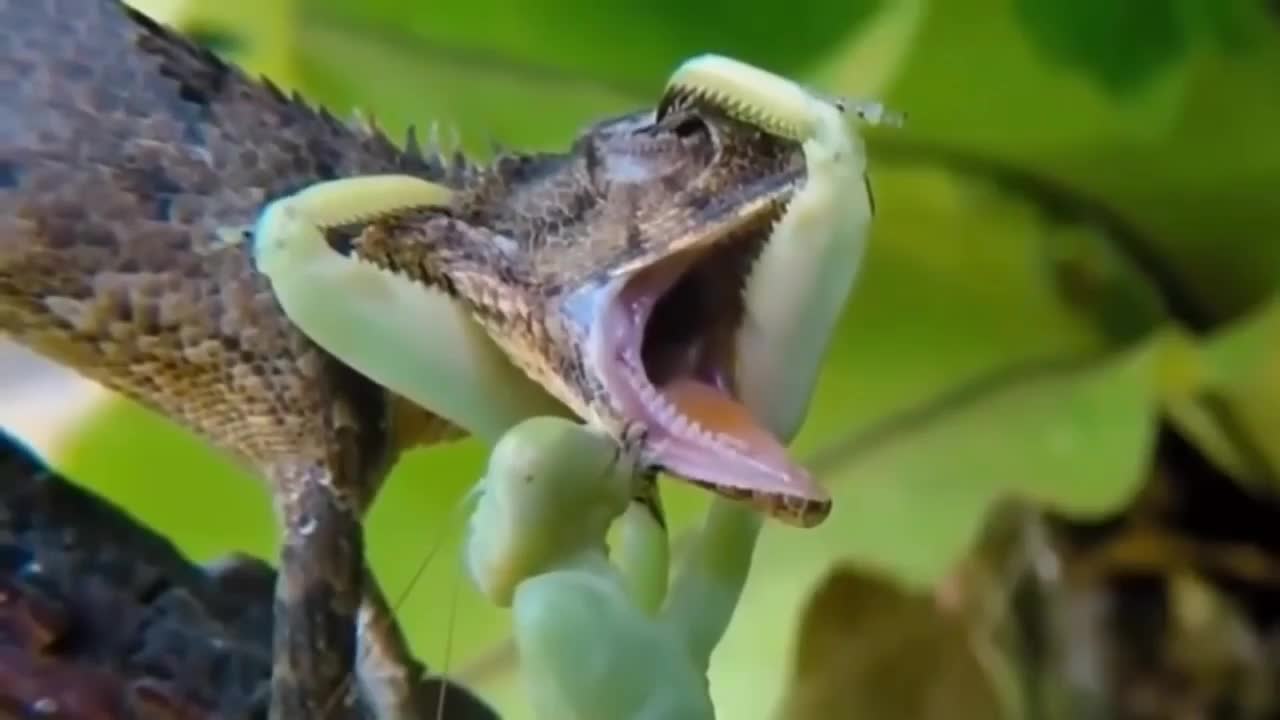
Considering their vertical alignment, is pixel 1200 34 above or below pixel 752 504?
below

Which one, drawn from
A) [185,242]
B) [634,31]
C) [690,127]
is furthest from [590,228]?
[634,31]

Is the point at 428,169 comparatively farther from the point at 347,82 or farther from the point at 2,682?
the point at 347,82

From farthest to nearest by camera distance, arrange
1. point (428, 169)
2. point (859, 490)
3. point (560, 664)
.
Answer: point (859, 490)
point (428, 169)
point (560, 664)

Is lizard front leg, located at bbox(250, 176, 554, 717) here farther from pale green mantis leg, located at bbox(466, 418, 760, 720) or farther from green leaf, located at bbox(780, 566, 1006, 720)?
green leaf, located at bbox(780, 566, 1006, 720)

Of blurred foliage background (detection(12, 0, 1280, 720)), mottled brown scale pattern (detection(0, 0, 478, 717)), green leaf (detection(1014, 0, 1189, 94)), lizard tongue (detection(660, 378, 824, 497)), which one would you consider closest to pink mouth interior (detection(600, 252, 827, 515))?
lizard tongue (detection(660, 378, 824, 497))

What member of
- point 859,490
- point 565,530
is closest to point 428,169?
point 565,530

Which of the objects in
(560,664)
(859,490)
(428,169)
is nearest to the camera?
(560,664)

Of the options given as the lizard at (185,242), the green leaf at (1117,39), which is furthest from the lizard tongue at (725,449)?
Result: the green leaf at (1117,39)
